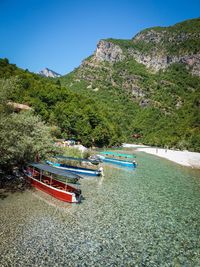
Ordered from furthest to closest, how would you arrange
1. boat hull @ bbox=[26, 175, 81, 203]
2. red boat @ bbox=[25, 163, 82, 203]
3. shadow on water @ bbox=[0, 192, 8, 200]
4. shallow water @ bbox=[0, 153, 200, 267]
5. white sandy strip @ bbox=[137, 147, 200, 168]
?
1. white sandy strip @ bbox=[137, 147, 200, 168]
2. red boat @ bbox=[25, 163, 82, 203]
3. boat hull @ bbox=[26, 175, 81, 203]
4. shadow on water @ bbox=[0, 192, 8, 200]
5. shallow water @ bbox=[0, 153, 200, 267]

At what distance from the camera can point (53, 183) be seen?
29578 mm

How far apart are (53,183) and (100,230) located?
465 inches

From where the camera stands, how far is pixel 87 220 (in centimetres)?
2123

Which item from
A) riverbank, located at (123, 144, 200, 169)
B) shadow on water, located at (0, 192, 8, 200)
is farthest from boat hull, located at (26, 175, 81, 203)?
riverbank, located at (123, 144, 200, 169)

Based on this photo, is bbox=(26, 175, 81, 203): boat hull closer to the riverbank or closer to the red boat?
the red boat

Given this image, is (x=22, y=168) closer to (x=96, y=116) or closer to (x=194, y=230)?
(x=194, y=230)

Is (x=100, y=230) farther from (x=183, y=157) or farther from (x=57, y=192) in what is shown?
(x=183, y=157)

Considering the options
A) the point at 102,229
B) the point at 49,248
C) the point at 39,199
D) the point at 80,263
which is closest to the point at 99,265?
the point at 80,263

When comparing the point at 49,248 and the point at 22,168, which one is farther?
the point at 22,168

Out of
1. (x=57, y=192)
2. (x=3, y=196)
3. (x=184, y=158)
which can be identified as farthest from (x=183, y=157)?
(x=3, y=196)

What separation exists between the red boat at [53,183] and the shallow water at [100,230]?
32.2 inches

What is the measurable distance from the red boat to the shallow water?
817mm

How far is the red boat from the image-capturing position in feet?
84.4

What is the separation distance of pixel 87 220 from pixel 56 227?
10.5 feet
